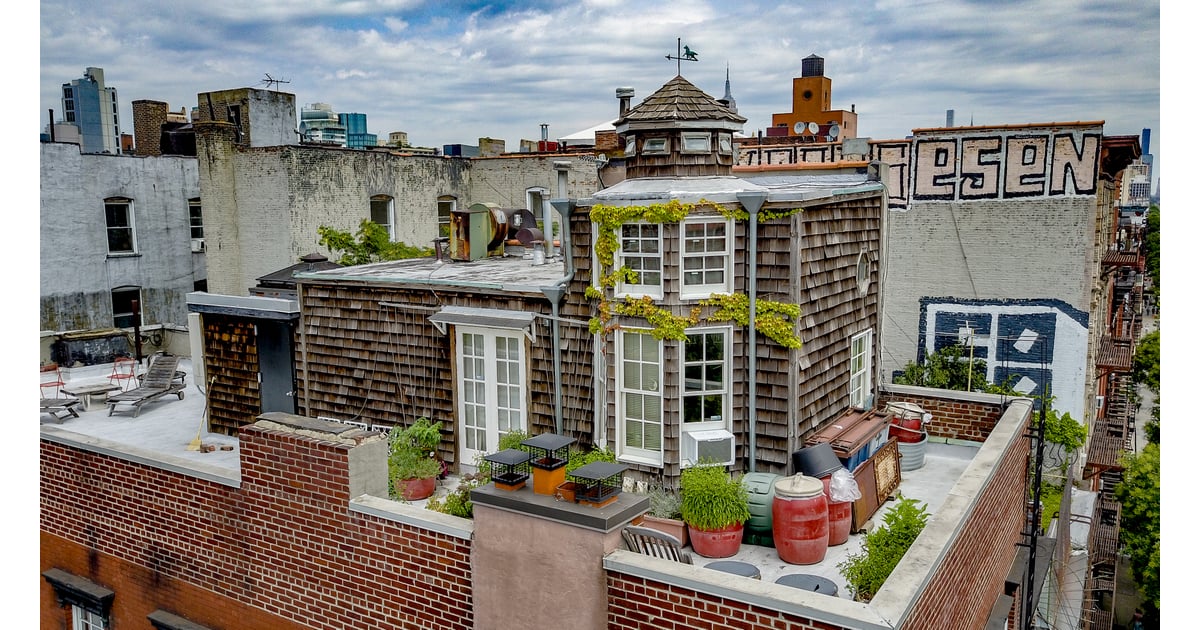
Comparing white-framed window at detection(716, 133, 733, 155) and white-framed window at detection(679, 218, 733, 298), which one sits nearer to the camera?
white-framed window at detection(679, 218, 733, 298)

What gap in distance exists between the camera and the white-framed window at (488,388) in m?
9.97

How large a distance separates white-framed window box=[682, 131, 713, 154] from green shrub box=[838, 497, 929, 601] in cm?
448

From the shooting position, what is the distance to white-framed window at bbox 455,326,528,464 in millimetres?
9969

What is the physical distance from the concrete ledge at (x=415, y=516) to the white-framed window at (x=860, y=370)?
551 centimetres

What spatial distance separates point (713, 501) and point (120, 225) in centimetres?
1937

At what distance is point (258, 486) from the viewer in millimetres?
8234

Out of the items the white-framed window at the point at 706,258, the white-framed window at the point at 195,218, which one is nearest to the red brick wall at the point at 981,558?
the white-framed window at the point at 706,258

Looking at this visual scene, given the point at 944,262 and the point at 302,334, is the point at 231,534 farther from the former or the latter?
the point at 944,262

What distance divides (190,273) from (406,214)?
6422 millimetres

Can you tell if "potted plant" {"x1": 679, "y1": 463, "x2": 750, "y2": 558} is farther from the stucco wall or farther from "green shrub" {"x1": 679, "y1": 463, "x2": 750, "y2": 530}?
the stucco wall

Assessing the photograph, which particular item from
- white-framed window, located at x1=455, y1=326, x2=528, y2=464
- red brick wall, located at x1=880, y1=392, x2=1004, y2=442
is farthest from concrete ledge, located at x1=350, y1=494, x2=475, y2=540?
red brick wall, located at x1=880, y1=392, x2=1004, y2=442

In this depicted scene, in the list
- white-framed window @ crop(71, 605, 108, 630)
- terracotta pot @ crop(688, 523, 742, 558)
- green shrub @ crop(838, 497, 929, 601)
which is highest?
green shrub @ crop(838, 497, 929, 601)

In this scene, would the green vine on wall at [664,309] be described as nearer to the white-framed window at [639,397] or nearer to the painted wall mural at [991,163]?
the white-framed window at [639,397]

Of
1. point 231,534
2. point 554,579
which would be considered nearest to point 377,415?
point 231,534
